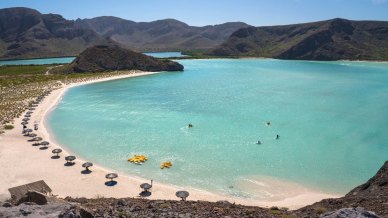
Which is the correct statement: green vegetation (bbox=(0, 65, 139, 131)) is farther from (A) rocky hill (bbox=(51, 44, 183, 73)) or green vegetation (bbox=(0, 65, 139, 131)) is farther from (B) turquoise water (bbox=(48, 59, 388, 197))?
(A) rocky hill (bbox=(51, 44, 183, 73))

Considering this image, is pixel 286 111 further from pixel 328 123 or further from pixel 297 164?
pixel 297 164

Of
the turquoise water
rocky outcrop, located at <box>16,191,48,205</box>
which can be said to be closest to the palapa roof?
the turquoise water

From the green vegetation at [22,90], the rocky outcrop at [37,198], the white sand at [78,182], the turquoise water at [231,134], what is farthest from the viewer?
the green vegetation at [22,90]

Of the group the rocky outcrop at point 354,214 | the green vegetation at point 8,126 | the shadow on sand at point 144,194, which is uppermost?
the rocky outcrop at point 354,214

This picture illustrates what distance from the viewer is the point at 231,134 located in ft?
158

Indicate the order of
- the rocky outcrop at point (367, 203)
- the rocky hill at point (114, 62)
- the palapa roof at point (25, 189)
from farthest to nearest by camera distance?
the rocky hill at point (114, 62)
the palapa roof at point (25, 189)
the rocky outcrop at point (367, 203)

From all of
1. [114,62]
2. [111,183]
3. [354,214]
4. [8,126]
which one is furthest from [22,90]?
[354,214]

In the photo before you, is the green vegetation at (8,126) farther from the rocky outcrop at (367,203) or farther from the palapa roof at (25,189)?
the rocky outcrop at (367,203)

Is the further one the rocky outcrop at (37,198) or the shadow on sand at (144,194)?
the shadow on sand at (144,194)

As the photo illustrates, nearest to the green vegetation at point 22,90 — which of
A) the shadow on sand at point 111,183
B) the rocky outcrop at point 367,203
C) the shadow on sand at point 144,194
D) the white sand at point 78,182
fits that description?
the white sand at point 78,182

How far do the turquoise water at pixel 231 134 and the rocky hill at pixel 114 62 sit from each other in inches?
2224

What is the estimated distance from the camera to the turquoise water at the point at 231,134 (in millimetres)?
35031

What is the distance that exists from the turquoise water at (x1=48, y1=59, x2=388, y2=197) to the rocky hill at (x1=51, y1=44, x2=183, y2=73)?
185ft

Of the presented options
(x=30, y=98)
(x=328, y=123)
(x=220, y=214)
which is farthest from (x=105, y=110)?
(x=220, y=214)
